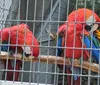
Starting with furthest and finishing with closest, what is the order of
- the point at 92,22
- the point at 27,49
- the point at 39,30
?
the point at 39,30
the point at 27,49
the point at 92,22

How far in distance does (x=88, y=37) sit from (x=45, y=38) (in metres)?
0.50

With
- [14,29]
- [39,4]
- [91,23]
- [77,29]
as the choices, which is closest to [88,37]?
[77,29]

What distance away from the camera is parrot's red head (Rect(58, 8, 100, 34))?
1.33 metres

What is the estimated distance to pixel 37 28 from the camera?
2041mm

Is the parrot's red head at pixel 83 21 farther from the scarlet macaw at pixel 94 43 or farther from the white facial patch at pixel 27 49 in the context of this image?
the white facial patch at pixel 27 49

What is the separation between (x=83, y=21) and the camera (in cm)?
135

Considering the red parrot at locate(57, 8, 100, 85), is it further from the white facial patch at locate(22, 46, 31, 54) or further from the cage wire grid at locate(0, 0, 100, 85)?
the white facial patch at locate(22, 46, 31, 54)

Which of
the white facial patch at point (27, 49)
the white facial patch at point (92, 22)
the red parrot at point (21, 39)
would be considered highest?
the white facial patch at point (92, 22)

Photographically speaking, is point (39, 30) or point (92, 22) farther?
point (39, 30)

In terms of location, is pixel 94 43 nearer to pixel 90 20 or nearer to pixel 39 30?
pixel 90 20

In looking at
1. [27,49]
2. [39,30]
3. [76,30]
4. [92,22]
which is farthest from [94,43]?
[39,30]

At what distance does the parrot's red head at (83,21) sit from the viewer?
133 centimetres

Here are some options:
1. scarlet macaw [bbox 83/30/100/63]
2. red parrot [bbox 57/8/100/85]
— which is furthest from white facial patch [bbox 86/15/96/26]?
scarlet macaw [bbox 83/30/100/63]

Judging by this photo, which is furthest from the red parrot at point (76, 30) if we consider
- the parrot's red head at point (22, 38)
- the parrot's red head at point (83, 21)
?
the parrot's red head at point (22, 38)
